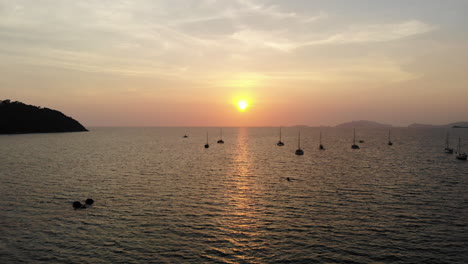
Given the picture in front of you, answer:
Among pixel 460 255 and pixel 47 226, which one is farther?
pixel 47 226

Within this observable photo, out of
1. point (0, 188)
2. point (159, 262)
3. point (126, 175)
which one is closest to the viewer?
point (159, 262)

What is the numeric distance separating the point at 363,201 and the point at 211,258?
92.8 feet

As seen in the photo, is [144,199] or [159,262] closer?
[159,262]

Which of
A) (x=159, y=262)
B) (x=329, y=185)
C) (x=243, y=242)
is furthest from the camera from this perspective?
(x=329, y=185)

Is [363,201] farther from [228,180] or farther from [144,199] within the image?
[144,199]

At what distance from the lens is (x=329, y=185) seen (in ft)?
188

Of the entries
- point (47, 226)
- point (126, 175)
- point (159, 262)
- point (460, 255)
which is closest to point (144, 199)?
point (47, 226)

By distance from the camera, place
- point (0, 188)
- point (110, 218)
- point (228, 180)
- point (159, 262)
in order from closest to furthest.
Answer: point (159, 262)
point (110, 218)
point (0, 188)
point (228, 180)

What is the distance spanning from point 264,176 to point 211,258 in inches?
1723

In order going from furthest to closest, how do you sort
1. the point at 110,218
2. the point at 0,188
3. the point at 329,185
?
the point at 329,185
the point at 0,188
the point at 110,218

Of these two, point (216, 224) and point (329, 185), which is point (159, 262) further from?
point (329, 185)

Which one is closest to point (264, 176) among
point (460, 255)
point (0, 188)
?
point (460, 255)

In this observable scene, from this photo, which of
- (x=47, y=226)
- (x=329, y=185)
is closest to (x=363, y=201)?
(x=329, y=185)

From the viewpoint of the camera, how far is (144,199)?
45.5m
